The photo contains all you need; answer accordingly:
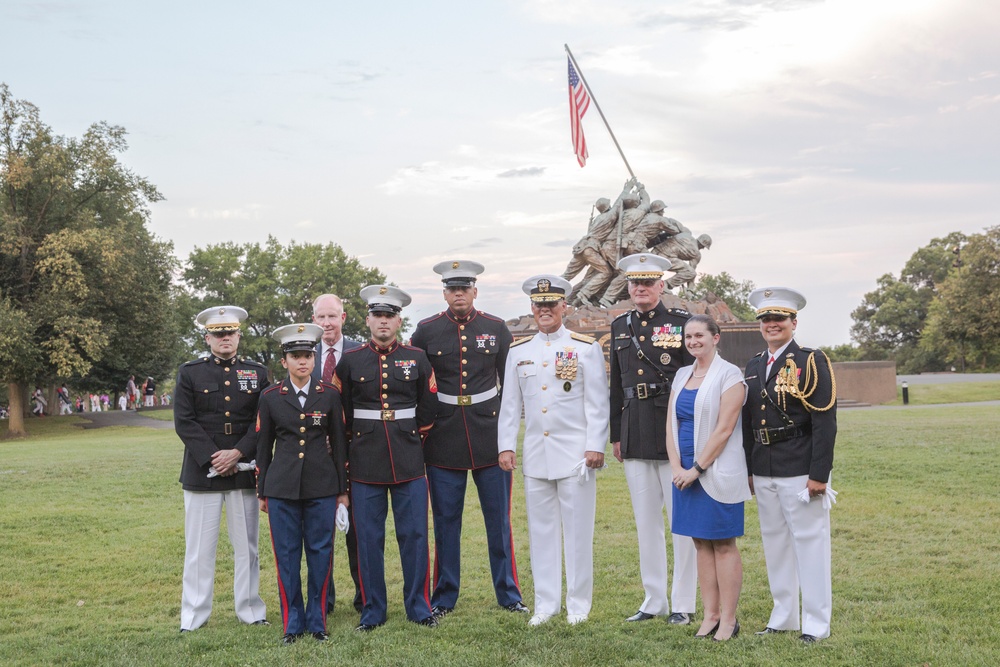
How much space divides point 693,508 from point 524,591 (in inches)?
78.4

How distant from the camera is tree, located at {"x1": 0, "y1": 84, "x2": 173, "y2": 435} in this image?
27.5 metres

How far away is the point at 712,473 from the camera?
5270mm

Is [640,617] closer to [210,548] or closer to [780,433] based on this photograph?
[780,433]

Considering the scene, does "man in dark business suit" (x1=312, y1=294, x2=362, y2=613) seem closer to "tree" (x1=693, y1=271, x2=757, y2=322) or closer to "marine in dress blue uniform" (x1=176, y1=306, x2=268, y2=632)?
"marine in dress blue uniform" (x1=176, y1=306, x2=268, y2=632)

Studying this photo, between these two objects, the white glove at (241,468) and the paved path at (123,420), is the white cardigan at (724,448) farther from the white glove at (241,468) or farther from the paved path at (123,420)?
the paved path at (123,420)

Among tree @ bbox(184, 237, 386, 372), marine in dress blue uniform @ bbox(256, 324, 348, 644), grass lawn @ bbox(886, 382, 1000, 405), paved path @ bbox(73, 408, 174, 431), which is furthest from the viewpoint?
tree @ bbox(184, 237, 386, 372)

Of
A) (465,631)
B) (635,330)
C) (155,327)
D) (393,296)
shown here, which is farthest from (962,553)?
(155,327)

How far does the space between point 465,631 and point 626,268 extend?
249 cm

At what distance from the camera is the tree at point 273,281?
46.3 metres

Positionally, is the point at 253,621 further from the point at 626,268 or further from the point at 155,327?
the point at 155,327

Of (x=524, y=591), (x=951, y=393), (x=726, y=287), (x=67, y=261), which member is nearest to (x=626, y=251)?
(x=951, y=393)

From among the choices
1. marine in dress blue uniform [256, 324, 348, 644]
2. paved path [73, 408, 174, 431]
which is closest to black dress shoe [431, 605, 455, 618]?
marine in dress blue uniform [256, 324, 348, 644]

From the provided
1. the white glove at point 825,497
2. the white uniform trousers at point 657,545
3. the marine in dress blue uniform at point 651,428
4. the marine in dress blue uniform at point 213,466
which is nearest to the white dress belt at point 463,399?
the marine in dress blue uniform at point 651,428

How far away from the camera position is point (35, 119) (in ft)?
97.5
